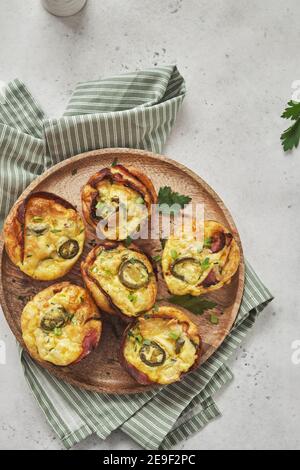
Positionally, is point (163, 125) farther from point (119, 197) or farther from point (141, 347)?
point (141, 347)

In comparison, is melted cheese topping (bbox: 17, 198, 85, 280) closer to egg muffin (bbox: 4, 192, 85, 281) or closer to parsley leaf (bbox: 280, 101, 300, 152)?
egg muffin (bbox: 4, 192, 85, 281)

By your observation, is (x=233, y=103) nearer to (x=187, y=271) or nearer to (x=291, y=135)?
(x=291, y=135)

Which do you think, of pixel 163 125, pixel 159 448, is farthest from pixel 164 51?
pixel 159 448

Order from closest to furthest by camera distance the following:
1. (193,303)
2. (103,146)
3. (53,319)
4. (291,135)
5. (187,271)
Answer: (53,319) → (187,271) → (193,303) → (103,146) → (291,135)

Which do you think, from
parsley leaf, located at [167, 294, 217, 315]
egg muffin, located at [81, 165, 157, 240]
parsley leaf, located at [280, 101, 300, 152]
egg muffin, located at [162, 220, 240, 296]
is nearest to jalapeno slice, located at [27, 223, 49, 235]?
egg muffin, located at [81, 165, 157, 240]

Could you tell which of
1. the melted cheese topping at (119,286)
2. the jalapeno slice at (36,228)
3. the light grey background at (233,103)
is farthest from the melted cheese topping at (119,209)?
the light grey background at (233,103)

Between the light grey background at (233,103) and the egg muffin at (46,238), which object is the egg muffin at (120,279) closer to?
the egg muffin at (46,238)

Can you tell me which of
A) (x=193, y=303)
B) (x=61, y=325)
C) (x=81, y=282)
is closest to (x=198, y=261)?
(x=193, y=303)
